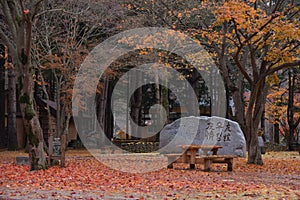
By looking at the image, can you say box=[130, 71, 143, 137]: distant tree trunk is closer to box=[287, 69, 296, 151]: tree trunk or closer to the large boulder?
box=[287, 69, 296, 151]: tree trunk

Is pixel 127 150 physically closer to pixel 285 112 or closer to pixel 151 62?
pixel 151 62

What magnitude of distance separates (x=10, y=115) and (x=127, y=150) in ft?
23.5

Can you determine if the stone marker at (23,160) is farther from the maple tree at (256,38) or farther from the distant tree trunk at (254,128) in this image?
the distant tree trunk at (254,128)

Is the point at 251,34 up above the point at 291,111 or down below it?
above

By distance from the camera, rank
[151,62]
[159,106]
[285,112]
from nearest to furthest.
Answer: [151,62], [159,106], [285,112]

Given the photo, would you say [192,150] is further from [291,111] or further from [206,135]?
[291,111]

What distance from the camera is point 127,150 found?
88.9 feet

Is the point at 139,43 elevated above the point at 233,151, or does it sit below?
above

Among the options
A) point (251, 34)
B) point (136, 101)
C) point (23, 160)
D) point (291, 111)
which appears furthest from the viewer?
point (136, 101)

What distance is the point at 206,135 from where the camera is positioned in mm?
21062

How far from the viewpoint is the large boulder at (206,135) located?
20.4 m

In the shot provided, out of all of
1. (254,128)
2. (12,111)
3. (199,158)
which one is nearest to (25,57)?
(199,158)

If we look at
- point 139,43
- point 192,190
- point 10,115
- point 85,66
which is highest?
point 139,43

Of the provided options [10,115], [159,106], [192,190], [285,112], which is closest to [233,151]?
[159,106]
